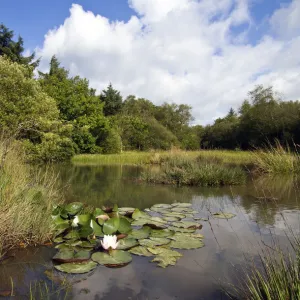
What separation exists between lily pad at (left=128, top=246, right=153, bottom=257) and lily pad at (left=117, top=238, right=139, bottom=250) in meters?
0.05

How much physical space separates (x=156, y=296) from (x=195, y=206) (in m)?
3.41

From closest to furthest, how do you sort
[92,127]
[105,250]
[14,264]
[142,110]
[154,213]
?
[14,264] < [105,250] < [154,213] < [92,127] < [142,110]

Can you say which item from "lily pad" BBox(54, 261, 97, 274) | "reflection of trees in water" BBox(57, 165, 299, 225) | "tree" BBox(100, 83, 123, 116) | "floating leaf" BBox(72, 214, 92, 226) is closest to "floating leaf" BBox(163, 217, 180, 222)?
"reflection of trees in water" BBox(57, 165, 299, 225)

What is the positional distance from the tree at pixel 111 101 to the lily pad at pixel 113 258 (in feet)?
102

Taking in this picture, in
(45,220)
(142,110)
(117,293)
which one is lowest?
(117,293)

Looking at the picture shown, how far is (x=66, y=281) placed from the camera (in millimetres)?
2445

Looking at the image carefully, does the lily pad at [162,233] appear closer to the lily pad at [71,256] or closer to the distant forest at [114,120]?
the lily pad at [71,256]

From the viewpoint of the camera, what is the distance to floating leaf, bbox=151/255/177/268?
9.32 ft

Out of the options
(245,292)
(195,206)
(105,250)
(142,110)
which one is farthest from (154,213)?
(142,110)

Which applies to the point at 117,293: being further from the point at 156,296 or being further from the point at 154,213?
the point at 154,213

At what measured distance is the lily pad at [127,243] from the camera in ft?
10.5

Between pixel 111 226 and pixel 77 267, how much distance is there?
89cm

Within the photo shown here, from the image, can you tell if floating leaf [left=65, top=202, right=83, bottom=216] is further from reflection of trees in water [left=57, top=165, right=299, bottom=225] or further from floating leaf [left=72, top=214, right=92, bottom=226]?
reflection of trees in water [left=57, top=165, right=299, bottom=225]

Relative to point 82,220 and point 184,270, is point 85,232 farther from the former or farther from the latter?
point 184,270
